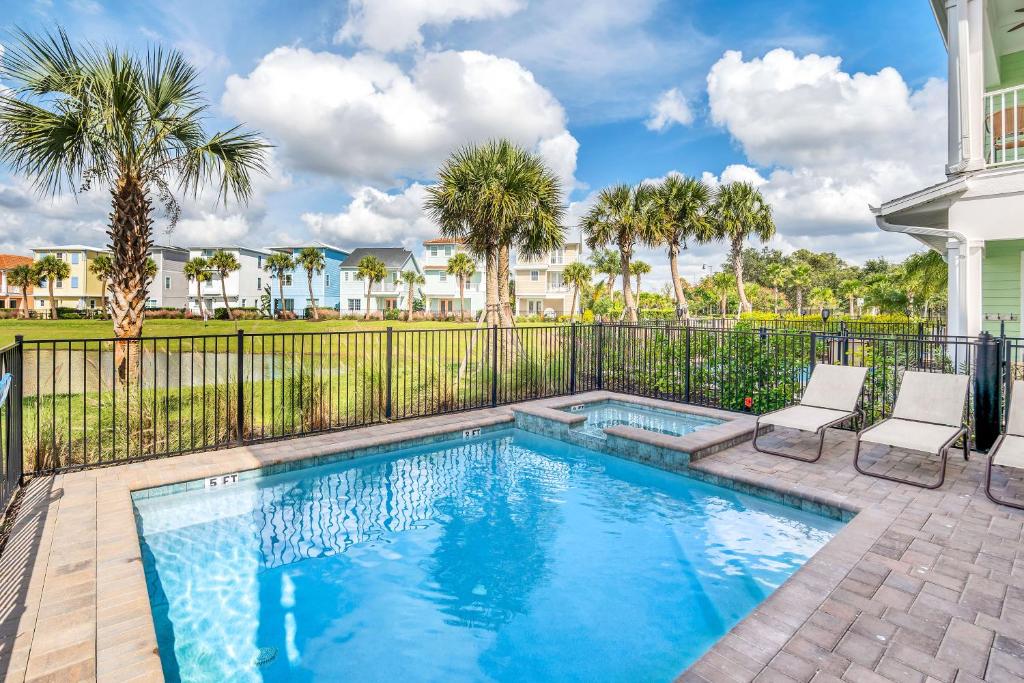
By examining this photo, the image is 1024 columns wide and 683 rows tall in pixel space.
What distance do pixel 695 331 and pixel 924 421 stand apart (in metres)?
3.70

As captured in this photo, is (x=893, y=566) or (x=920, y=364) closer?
(x=893, y=566)

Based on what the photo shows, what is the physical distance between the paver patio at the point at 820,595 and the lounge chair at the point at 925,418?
0.41 meters

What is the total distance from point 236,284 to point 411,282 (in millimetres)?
15450

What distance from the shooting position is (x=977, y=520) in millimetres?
3846

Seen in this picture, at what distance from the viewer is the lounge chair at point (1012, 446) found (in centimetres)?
399

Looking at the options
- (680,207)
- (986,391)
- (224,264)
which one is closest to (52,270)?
(224,264)

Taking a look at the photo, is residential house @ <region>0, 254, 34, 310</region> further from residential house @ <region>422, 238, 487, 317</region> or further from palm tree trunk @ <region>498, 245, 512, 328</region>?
palm tree trunk @ <region>498, 245, 512, 328</region>

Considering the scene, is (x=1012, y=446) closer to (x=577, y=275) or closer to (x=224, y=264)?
(x=577, y=275)

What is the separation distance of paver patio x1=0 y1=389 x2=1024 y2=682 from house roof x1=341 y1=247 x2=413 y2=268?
47431 millimetres

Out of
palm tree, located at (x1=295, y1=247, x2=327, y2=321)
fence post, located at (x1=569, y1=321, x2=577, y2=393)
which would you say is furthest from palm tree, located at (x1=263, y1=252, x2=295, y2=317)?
fence post, located at (x1=569, y1=321, x2=577, y2=393)

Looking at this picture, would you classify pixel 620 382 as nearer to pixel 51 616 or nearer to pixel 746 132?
pixel 51 616

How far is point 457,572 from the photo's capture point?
3.65 m

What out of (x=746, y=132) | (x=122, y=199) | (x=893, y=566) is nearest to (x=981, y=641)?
(x=893, y=566)

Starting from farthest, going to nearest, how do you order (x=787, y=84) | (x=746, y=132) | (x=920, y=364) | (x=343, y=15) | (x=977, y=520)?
1. (x=746, y=132)
2. (x=787, y=84)
3. (x=343, y=15)
4. (x=920, y=364)
5. (x=977, y=520)
